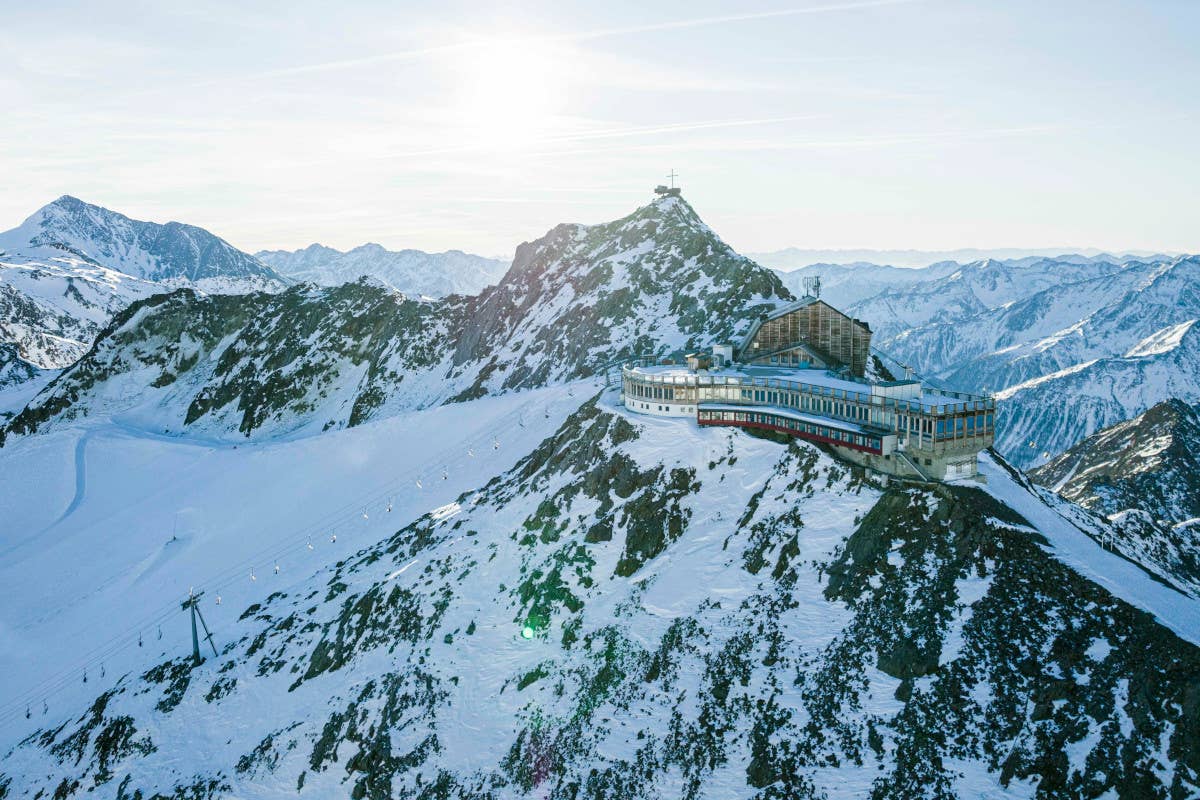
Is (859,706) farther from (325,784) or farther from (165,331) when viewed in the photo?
(165,331)

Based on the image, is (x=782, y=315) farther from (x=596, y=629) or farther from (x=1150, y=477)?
(x=1150, y=477)

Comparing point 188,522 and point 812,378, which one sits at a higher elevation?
point 812,378

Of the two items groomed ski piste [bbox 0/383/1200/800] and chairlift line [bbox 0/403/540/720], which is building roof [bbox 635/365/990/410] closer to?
groomed ski piste [bbox 0/383/1200/800]

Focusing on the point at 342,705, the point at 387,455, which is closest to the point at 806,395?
the point at 342,705

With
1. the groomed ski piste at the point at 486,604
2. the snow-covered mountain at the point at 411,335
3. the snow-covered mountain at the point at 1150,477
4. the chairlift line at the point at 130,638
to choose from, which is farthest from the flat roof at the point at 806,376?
the snow-covered mountain at the point at 1150,477

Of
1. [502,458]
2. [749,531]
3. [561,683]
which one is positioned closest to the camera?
[561,683]

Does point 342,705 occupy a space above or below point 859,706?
below

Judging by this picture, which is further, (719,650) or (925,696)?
(719,650)

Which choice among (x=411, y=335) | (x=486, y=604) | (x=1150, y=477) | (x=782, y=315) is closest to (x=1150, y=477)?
(x=1150, y=477)
